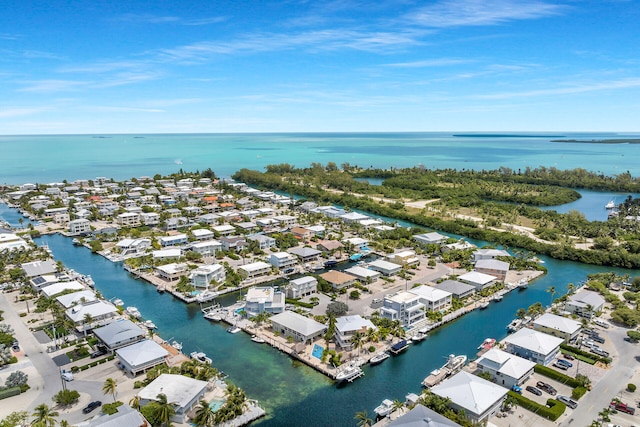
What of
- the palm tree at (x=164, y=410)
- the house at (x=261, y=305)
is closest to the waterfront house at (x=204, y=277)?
the house at (x=261, y=305)

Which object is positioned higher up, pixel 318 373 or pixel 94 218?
pixel 94 218

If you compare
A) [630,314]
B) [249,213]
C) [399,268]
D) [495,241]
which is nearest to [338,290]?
[399,268]

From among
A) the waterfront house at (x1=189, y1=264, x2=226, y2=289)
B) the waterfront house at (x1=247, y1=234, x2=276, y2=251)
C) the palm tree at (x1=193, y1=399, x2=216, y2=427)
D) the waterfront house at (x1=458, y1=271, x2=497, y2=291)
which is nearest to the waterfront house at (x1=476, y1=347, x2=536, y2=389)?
the waterfront house at (x1=458, y1=271, x2=497, y2=291)

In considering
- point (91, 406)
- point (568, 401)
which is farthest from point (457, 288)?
point (91, 406)

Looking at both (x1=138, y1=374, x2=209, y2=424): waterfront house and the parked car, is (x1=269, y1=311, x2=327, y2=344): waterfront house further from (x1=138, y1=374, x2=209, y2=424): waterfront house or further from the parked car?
the parked car

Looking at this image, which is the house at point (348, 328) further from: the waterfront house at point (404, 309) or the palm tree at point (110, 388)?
the palm tree at point (110, 388)

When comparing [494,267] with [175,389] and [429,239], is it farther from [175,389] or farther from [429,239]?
[175,389]

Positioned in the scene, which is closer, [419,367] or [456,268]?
[419,367]

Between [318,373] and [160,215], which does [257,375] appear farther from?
[160,215]

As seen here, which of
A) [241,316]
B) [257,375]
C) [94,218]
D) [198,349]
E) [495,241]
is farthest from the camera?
[94,218]
